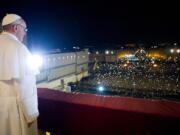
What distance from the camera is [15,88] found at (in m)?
2.11

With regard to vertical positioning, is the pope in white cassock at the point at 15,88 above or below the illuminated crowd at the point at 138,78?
above

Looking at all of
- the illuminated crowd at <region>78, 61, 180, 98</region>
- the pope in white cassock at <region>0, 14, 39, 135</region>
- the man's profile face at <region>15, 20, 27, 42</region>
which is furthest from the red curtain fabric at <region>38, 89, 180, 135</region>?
the illuminated crowd at <region>78, 61, 180, 98</region>

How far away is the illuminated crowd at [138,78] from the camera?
22369mm

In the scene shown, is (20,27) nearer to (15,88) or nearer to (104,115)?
(15,88)

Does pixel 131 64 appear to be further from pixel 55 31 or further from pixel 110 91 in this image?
pixel 55 31

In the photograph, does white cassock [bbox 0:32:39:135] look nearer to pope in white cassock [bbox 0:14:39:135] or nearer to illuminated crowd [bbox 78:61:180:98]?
pope in white cassock [bbox 0:14:39:135]

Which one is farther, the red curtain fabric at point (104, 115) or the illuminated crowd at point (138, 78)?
the illuminated crowd at point (138, 78)

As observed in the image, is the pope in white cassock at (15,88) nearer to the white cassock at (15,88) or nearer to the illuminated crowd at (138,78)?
the white cassock at (15,88)

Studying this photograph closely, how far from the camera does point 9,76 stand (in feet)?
6.95

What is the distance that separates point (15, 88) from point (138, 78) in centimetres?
2747

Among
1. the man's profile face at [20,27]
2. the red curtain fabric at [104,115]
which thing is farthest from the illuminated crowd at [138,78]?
the man's profile face at [20,27]

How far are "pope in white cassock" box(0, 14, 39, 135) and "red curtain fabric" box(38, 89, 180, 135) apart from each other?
711mm

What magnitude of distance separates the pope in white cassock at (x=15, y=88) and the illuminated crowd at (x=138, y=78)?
1679 centimetres

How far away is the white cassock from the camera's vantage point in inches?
82.6
